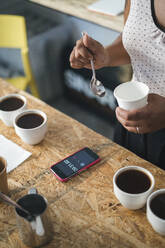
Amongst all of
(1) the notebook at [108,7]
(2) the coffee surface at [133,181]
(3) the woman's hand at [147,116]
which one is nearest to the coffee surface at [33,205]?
(2) the coffee surface at [133,181]

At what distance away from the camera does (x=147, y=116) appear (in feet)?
3.46

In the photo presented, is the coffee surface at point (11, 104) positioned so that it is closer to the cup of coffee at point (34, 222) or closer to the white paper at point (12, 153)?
the white paper at point (12, 153)

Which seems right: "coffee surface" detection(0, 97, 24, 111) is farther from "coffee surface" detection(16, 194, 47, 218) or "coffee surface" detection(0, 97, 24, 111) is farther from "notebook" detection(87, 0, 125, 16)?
"notebook" detection(87, 0, 125, 16)

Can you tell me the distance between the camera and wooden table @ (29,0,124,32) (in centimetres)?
222

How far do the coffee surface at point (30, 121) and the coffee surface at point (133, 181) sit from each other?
397 mm

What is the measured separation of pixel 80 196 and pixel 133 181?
0.56ft

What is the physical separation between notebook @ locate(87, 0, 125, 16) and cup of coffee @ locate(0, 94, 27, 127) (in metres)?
1.21

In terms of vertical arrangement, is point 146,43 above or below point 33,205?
above

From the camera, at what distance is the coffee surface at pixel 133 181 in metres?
0.99

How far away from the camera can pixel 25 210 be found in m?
0.87

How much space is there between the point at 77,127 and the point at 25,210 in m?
0.52

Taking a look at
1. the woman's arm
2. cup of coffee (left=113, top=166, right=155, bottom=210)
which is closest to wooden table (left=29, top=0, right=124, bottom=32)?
the woman's arm

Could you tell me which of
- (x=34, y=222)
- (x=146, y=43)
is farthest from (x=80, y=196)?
(x=146, y=43)

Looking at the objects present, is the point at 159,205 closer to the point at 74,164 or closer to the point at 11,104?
the point at 74,164
